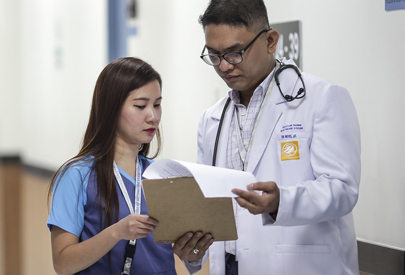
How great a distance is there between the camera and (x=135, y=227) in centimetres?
122

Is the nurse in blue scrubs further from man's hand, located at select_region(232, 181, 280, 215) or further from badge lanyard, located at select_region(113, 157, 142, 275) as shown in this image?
man's hand, located at select_region(232, 181, 280, 215)

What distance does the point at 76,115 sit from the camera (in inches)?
155

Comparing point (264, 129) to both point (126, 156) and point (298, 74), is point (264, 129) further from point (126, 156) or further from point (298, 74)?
point (126, 156)

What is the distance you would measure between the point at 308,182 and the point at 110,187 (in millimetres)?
592

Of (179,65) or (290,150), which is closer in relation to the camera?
(290,150)

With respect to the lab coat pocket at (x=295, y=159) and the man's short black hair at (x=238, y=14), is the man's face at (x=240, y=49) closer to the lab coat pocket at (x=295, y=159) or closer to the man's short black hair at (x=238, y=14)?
the man's short black hair at (x=238, y=14)

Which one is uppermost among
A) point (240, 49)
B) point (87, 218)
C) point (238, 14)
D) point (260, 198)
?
point (238, 14)

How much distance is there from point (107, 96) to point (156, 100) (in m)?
0.16

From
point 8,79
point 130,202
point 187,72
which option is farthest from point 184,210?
point 8,79

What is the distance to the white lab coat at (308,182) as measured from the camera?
127cm

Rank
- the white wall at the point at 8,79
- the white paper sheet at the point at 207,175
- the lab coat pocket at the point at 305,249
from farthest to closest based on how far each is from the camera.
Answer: the white wall at the point at 8,79
the lab coat pocket at the point at 305,249
the white paper sheet at the point at 207,175

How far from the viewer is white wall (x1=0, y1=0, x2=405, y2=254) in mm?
1647

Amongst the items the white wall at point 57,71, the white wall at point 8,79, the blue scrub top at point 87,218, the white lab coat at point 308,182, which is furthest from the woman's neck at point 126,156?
the white wall at point 57,71

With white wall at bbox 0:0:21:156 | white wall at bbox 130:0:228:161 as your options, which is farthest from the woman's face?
white wall at bbox 0:0:21:156
